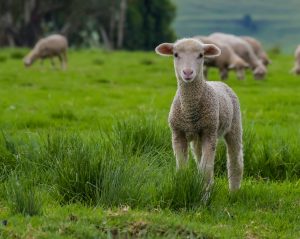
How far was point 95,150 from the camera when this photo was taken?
285 inches

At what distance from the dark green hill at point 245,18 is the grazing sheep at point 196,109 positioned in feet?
465

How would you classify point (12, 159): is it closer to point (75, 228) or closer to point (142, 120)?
point (142, 120)

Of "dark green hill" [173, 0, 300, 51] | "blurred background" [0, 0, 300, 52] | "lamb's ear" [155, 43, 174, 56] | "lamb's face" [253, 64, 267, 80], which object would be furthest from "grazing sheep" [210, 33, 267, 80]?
"dark green hill" [173, 0, 300, 51]

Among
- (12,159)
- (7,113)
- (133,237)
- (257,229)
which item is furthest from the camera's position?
(7,113)

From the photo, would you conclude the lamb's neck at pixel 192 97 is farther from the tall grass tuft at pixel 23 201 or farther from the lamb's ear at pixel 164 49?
the tall grass tuft at pixel 23 201

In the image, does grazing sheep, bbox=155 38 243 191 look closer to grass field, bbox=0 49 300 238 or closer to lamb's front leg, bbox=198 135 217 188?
lamb's front leg, bbox=198 135 217 188

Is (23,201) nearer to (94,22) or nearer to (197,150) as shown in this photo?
(197,150)

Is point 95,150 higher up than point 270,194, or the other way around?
point 95,150

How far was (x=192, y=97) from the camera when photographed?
7.13 meters

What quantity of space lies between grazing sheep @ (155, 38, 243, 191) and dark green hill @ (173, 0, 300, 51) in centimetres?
14175

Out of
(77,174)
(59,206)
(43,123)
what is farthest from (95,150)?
(43,123)

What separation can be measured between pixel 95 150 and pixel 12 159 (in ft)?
4.39

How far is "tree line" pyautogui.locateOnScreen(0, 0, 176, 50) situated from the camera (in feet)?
171

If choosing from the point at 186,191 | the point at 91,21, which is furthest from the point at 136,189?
the point at 91,21
